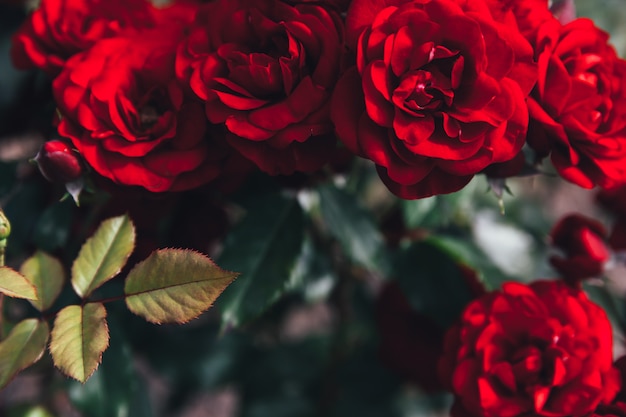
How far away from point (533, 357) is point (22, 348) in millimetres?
421

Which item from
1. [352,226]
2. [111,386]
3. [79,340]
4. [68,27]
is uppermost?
[68,27]

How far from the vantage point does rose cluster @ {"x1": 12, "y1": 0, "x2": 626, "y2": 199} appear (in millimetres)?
469

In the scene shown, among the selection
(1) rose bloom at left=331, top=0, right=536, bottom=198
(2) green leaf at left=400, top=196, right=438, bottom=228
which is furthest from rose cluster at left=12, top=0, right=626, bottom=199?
(2) green leaf at left=400, top=196, right=438, bottom=228

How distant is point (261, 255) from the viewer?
671 mm

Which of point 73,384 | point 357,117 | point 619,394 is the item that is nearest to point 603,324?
point 619,394

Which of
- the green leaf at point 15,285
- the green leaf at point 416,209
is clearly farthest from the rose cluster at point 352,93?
the green leaf at point 416,209

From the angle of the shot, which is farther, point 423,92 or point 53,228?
point 53,228

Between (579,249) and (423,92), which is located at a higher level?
(423,92)

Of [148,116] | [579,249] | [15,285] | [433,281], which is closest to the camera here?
[15,285]

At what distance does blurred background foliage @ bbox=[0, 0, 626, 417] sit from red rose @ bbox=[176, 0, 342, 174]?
0.13 m

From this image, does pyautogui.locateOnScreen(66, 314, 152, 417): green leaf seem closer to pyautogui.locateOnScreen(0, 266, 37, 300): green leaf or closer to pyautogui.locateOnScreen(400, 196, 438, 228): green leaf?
pyautogui.locateOnScreen(0, 266, 37, 300): green leaf

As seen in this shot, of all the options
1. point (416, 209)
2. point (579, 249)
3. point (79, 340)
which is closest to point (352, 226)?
point (416, 209)

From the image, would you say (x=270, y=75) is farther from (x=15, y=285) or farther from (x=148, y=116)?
(x=15, y=285)

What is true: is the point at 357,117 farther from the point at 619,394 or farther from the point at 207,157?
the point at 619,394
